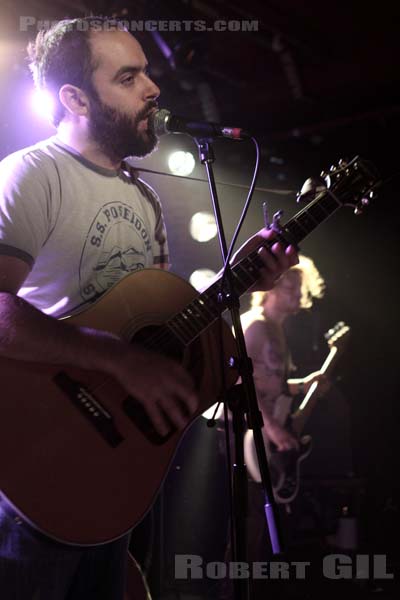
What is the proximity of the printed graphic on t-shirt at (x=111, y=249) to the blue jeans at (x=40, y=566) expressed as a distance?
31.0 inches

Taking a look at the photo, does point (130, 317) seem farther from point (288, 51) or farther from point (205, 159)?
point (288, 51)

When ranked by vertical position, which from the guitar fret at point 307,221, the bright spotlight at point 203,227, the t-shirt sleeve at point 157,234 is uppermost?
the bright spotlight at point 203,227

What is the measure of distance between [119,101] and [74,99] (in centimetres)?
18

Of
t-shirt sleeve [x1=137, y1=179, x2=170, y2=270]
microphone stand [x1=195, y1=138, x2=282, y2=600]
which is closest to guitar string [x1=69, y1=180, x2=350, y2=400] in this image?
microphone stand [x1=195, y1=138, x2=282, y2=600]

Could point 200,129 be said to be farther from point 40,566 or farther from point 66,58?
point 40,566

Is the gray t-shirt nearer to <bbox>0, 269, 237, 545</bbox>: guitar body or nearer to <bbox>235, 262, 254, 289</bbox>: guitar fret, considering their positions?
<bbox>0, 269, 237, 545</bbox>: guitar body

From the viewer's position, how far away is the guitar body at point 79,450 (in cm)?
160

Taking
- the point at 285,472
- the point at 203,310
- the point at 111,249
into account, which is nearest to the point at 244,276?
the point at 203,310

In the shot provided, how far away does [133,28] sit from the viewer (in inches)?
164

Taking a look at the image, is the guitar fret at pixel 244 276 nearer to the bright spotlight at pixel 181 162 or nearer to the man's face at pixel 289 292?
the man's face at pixel 289 292

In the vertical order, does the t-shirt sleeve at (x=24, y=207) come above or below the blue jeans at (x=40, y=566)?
above

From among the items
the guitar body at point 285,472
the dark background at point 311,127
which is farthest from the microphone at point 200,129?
the guitar body at point 285,472

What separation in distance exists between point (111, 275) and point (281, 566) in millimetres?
3550

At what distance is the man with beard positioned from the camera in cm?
171
